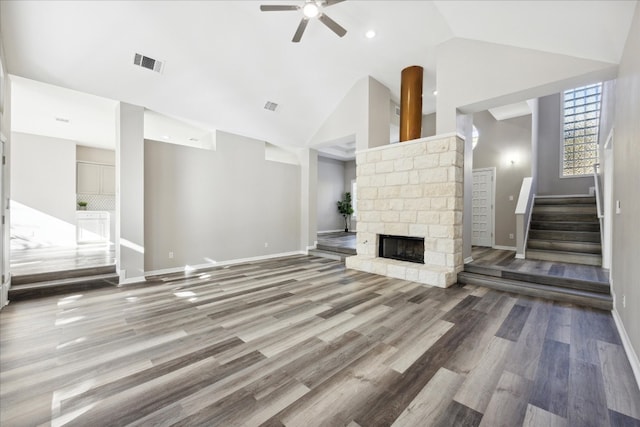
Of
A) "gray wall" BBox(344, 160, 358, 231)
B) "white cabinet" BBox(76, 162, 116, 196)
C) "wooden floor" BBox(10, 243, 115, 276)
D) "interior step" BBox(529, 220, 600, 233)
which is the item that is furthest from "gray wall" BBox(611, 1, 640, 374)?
"white cabinet" BBox(76, 162, 116, 196)

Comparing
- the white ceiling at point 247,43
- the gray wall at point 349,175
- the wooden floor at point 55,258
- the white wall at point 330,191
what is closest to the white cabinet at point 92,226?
the wooden floor at point 55,258

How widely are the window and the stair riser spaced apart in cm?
159

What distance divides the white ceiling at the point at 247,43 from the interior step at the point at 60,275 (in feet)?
9.18

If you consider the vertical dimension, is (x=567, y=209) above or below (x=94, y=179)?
below

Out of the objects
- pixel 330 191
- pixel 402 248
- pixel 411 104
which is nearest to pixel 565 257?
pixel 402 248

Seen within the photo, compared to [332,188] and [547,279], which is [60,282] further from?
[332,188]

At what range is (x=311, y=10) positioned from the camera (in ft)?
10.4

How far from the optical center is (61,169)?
6.61 metres

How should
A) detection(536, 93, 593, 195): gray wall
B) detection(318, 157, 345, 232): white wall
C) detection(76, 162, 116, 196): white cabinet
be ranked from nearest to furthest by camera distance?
detection(76, 162, 116, 196): white cabinet
detection(536, 93, 593, 195): gray wall
detection(318, 157, 345, 232): white wall

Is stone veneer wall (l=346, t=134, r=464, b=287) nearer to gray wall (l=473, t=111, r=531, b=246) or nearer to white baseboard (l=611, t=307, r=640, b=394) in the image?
white baseboard (l=611, t=307, r=640, b=394)

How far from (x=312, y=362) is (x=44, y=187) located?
832 centimetres

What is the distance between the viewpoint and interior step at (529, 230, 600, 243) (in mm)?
4902

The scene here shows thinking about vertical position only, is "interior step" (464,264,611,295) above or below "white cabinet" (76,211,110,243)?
below

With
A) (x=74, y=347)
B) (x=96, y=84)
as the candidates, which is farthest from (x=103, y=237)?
(x=74, y=347)
